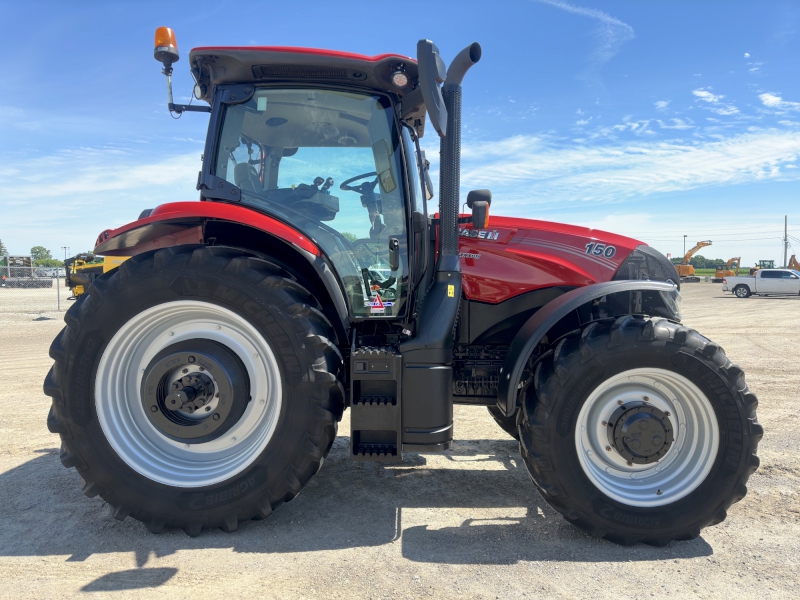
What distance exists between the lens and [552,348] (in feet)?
9.57

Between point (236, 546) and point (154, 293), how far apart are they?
137 cm

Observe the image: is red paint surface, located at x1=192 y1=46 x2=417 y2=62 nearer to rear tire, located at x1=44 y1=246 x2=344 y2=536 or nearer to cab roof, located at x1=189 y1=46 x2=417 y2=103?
cab roof, located at x1=189 y1=46 x2=417 y2=103

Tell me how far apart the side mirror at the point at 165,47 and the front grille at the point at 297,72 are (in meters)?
0.48

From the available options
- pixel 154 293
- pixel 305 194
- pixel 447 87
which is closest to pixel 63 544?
pixel 154 293

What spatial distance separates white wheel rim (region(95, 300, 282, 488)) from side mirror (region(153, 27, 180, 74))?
4.72 feet

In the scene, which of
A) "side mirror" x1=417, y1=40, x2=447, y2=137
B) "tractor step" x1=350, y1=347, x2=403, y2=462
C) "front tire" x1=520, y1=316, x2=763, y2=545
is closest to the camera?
"side mirror" x1=417, y1=40, x2=447, y2=137

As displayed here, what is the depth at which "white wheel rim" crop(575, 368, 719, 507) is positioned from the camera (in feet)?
8.98

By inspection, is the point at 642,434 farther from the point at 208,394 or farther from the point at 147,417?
the point at 147,417

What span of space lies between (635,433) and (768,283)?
29.3 m

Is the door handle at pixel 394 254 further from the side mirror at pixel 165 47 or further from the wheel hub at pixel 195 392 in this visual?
the side mirror at pixel 165 47

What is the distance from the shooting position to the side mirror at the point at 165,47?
9.74 ft

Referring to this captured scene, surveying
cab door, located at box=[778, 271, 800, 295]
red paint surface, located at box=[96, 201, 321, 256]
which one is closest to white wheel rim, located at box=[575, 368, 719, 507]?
red paint surface, located at box=[96, 201, 321, 256]

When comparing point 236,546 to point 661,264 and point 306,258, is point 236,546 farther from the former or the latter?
point 661,264

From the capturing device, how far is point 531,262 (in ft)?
10.8
